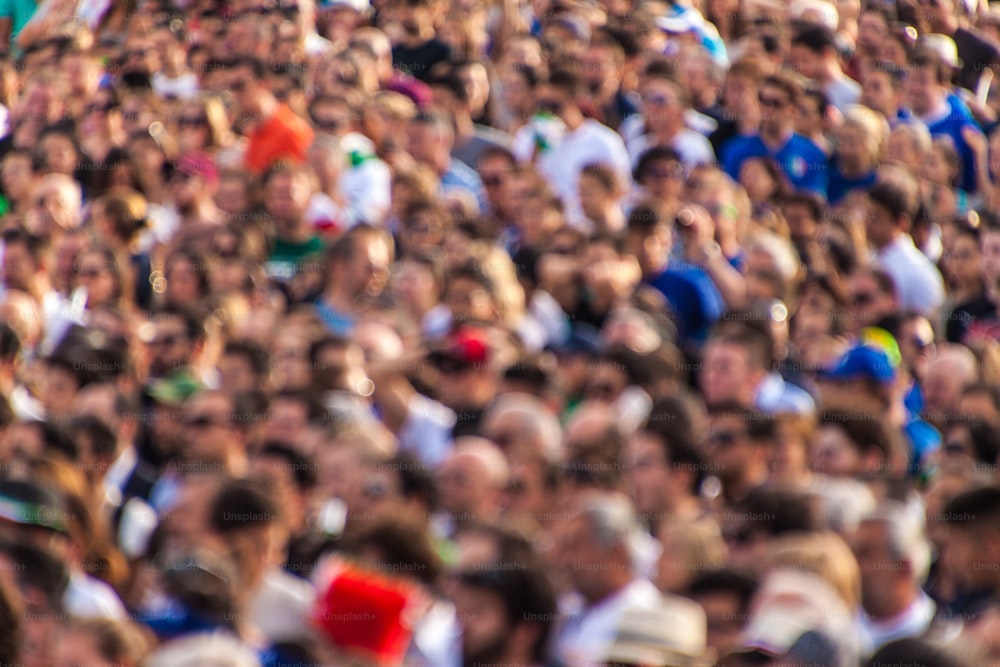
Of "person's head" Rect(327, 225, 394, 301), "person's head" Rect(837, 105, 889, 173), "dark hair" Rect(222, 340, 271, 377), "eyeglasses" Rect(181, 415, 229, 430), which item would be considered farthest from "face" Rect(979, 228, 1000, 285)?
"eyeglasses" Rect(181, 415, 229, 430)

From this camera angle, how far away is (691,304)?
966 centimetres

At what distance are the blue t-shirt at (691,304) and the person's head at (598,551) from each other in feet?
9.44

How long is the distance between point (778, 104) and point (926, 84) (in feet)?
3.82

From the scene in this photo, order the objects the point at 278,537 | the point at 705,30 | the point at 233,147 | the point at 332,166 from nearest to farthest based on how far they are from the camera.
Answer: the point at 278,537
the point at 332,166
the point at 233,147
the point at 705,30

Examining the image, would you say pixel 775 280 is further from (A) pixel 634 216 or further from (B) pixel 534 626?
(B) pixel 534 626

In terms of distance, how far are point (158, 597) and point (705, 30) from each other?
7299 mm

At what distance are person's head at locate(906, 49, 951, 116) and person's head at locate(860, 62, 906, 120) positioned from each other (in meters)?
0.08

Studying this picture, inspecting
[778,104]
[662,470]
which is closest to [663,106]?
[778,104]

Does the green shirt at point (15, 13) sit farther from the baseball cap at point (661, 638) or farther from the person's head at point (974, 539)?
the baseball cap at point (661, 638)

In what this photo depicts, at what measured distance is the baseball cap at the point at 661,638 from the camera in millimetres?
5980

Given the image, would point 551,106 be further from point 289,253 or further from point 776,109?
point 289,253

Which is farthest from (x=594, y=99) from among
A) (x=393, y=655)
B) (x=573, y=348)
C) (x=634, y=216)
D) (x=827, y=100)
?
(x=393, y=655)

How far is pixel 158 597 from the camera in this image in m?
6.70

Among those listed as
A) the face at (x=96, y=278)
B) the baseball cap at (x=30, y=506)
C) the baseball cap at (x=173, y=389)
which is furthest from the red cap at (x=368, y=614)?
the face at (x=96, y=278)
